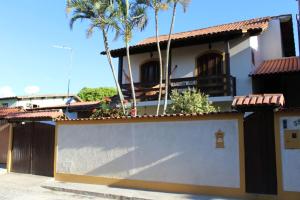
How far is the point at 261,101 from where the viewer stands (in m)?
9.20

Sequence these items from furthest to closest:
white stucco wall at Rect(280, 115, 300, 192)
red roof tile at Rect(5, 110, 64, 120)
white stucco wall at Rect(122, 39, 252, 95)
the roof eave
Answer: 1. white stucco wall at Rect(122, 39, 252, 95)
2. the roof eave
3. red roof tile at Rect(5, 110, 64, 120)
4. white stucco wall at Rect(280, 115, 300, 192)

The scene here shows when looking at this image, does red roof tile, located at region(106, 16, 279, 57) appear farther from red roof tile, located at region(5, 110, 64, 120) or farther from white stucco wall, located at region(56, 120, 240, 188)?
white stucco wall, located at region(56, 120, 240, 188)

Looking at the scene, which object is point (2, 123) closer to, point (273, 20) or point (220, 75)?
point (220, 75)

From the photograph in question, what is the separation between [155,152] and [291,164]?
3978 millimetres

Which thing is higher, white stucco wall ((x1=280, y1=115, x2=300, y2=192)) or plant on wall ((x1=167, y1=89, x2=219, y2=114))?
plant on wall ((x1=167, y1=89, x2=219, y2=114))

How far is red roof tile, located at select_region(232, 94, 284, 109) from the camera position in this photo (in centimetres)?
904

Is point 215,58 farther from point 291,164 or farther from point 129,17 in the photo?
point 291,164

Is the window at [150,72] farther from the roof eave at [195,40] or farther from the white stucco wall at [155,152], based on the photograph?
the white stucco wall at [155,152]

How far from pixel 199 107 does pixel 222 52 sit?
4.49 metres

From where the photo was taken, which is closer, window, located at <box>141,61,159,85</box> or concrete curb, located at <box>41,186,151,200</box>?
concrete curb, located at <box>41,186,151,200</box>

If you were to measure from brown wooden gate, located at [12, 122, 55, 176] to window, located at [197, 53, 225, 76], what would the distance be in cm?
809

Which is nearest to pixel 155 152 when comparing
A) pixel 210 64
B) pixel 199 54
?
pixel 210 64

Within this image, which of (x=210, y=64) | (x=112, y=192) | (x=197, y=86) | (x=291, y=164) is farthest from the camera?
(x=210, y=64)

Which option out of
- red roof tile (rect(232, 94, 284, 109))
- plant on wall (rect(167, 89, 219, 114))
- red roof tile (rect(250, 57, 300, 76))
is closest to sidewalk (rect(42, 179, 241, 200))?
red roof tile (rect(232, 94, 284, 109))
